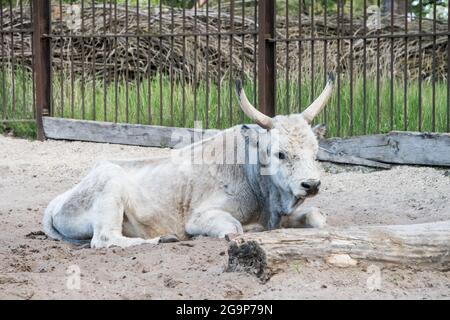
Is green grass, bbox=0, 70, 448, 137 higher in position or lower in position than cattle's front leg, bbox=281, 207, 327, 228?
higher

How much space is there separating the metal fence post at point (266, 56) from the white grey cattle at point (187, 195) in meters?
3.03

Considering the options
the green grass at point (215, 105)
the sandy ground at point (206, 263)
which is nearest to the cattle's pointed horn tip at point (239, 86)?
the sandy ground at point (206, 263)

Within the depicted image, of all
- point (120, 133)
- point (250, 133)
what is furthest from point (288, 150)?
point (120, 133)

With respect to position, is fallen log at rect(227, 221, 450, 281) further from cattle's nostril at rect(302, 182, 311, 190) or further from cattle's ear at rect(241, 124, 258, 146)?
cattle's ear at rect(241, 124, 258, 146)

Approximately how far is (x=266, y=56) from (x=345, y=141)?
4.25 feet

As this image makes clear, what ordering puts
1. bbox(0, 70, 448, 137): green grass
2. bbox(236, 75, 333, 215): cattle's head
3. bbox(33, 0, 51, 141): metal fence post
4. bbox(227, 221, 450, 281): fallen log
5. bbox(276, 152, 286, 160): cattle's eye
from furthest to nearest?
bbox(33, 0, 51, 141): metal fence post < bbox(0, 70, 448, 137): green grass < bbox(276, 152, 286, 160): cattle's eye < bbox(236, 75, 333, 215): cattle's head < bbox(227, 221, 450, 281): fallen log

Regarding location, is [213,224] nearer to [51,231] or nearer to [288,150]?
[288,150]

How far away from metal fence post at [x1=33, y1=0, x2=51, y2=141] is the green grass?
0.77 feet

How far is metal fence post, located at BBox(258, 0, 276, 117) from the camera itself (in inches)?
410

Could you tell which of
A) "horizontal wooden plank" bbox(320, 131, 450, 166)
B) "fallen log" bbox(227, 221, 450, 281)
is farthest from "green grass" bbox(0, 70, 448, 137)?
"fallen log" bbox(227, 221, 450, 281)

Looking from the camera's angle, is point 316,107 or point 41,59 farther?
point 41,59

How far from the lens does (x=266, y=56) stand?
1045 cm
